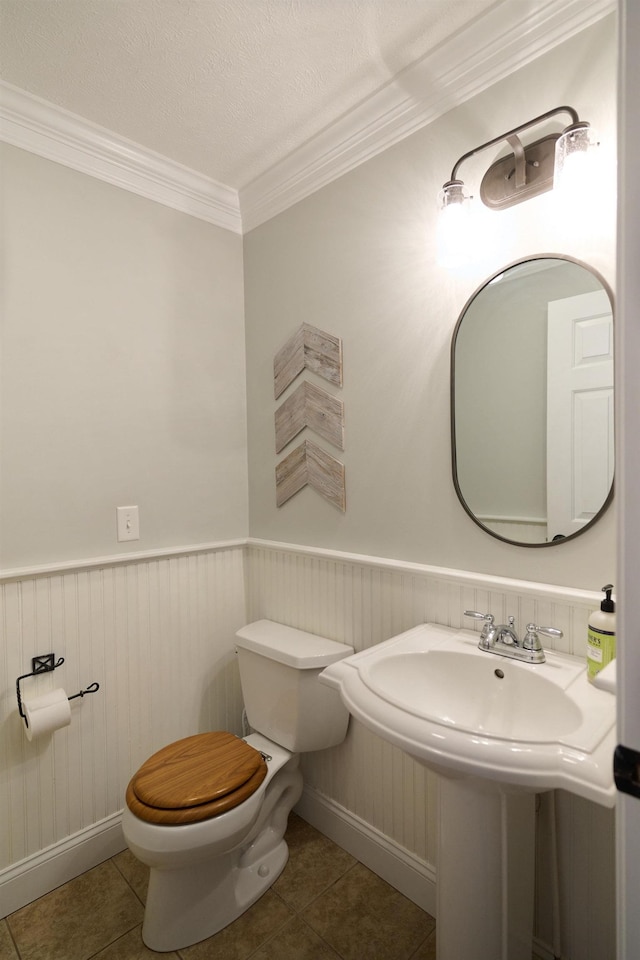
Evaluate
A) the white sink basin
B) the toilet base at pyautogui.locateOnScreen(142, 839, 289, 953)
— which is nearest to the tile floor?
the toilet base at pyautogui.locateOnScreen(142, 839, 289, 953)

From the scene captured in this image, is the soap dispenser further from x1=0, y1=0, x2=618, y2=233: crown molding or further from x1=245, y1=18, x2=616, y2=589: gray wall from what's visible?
x1=0, y1=0, x2=618, y2=233: crown molding

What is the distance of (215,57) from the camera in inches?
53.0

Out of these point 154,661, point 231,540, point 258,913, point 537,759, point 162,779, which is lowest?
point 258,913

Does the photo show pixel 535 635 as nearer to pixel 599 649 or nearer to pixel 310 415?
pixel 599 649

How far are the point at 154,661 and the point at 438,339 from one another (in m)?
1.53

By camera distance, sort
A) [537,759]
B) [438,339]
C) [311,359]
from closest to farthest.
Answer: [537,759]
[438,339]
[311,359]

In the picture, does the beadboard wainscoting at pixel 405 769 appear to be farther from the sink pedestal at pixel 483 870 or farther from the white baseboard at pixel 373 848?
the sink pedestal at pixel 483 870

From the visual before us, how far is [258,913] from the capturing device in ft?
4.81

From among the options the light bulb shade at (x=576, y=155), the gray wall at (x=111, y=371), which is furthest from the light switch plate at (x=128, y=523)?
the light bulb shade at (x=576, y=155)

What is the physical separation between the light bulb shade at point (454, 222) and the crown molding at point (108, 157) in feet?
3.51

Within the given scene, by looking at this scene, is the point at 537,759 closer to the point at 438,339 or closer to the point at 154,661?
the point at 438,339

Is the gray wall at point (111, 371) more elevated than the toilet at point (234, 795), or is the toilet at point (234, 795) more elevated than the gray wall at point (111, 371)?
the gray wall at point (111, 371)

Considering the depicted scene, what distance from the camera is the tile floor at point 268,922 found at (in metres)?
1.34

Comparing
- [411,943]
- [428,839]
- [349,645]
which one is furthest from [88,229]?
[411,943]
